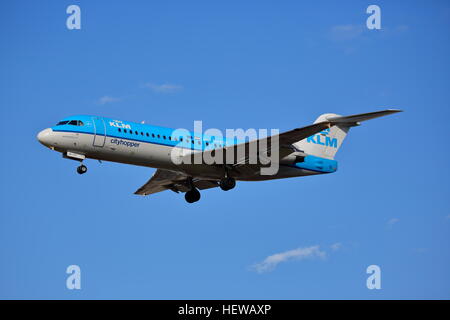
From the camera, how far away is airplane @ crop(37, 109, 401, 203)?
39.8m

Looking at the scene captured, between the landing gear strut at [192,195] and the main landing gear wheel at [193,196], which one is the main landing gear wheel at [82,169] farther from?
the main landing gear wheel at [193,196]

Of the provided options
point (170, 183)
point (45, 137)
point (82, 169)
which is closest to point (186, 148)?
point (170, 183)

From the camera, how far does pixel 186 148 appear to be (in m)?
41.9

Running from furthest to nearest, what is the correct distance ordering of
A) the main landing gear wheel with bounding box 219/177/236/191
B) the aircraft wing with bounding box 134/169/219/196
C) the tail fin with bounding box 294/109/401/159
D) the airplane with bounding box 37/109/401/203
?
the aircraft wing with bounding box 134/169/219/196
the tail fin with bounding box 294/109/401/159
the main landing gear wheel with bounding box 219/177/236/191
the airplane with bounding box 37/109/401/203

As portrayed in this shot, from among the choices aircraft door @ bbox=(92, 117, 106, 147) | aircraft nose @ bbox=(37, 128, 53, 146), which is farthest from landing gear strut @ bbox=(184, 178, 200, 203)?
aircraft nose @ bbox=(37, 128, 53, 146)

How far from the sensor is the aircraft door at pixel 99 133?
39906 millimetres

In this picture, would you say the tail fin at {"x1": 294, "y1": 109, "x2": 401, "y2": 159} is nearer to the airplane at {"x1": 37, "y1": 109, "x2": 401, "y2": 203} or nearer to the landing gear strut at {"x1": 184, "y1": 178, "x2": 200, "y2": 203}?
the airplane at {"x1": 37, "y1": 109, "x2": 401, "y2": 203}

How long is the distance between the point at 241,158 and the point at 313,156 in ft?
17.4

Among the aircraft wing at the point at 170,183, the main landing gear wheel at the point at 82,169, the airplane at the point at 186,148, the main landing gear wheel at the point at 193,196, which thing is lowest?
the main landing gear wheel at the point at 193,196

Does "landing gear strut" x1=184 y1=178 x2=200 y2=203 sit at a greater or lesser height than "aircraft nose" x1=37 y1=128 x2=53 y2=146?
lesser

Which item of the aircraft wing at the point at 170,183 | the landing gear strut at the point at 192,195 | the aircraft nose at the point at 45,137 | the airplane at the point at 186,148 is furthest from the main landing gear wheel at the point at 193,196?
the aircraft nose at the point at 45,137

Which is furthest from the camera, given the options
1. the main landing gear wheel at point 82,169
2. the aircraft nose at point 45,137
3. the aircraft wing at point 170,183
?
the aircraft wing at point 170,183

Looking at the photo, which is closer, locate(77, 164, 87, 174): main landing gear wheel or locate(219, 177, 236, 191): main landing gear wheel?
locate(77, 164, 87, 174): main landing gear wheel
